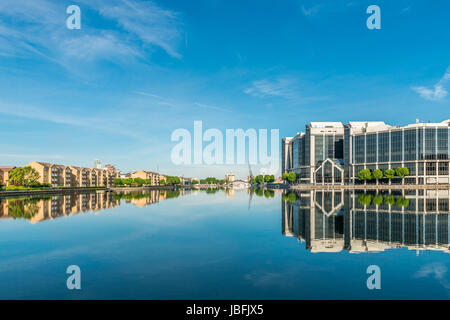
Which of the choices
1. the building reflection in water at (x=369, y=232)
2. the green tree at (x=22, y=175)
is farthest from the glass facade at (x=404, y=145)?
the green tree at (x=22, y=175)

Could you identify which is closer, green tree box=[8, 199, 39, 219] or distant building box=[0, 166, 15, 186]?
green tree box=[8, 199, 39, 219]

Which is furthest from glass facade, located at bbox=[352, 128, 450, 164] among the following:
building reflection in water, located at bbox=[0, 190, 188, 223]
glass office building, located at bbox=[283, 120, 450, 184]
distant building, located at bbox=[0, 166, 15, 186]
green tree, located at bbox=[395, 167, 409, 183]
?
distant building, located at bbox=[0, 166, 15, 186]

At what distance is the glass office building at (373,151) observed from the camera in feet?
474

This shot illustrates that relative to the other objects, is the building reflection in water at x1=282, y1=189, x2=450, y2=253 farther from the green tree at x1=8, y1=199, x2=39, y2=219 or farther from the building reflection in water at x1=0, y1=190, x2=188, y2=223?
the green tree at x1=8, y1=199, x2=39, y2=219

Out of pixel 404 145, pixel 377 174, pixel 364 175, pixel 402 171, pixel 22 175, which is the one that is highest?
pixel 404 145

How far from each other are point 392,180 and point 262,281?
6244 inches

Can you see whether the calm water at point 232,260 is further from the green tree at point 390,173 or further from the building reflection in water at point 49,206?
the green tree at point 390,173

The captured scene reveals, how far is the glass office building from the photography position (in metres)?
144

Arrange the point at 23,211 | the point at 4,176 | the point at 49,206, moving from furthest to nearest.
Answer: the point at 4,176 → the point at 49,206 → the point at 23,211

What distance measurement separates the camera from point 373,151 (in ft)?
543

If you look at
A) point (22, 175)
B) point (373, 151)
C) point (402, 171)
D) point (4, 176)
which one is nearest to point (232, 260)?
point (22, 175)

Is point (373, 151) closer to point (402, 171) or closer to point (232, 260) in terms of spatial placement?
point (402, 171)

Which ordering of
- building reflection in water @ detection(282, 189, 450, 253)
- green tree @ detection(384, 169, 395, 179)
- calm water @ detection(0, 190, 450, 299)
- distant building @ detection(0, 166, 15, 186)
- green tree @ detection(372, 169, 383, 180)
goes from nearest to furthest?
calm water @ detection(0, 190, 450, 299) < building reflection in water @ detection(282, 189, 450, 253) < green tree @ detection(384, 169, 395, 179) < green tree @ detection(372, 169, 383, 180) < distant building @ detection(0, 166, 15, 186)

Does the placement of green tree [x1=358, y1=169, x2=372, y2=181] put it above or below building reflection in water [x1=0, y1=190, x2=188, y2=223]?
above
